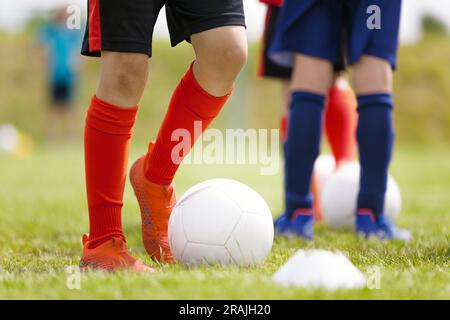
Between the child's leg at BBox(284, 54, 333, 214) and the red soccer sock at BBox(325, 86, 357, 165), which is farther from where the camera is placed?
the red soccer sock at BBox(325, 86, 357, 165)

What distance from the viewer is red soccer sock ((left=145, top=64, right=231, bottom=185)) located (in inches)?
102

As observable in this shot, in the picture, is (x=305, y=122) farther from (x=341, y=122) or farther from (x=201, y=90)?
(x=201, y=90)

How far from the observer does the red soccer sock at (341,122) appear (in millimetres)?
4121

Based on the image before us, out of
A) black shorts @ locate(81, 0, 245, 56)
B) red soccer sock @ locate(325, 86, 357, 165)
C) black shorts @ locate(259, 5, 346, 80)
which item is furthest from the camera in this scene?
red soccer sock @ locate(325, 86, 357, 165)

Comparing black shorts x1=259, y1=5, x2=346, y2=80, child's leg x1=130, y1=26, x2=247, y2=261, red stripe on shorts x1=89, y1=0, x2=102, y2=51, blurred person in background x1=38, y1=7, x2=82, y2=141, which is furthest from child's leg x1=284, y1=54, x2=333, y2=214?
blurred person in background x1=38, y1=7, x2=82, y2=141

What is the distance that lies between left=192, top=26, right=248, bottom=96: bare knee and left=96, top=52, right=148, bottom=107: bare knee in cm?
21

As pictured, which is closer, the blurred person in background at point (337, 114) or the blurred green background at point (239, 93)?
the blurred person in background at point (337, 114)

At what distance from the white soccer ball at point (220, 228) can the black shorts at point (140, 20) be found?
1.77 feet

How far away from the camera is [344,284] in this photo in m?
1.92

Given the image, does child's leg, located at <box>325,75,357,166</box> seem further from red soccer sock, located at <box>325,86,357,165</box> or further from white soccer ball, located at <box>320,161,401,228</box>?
white soccer ball, located at <box>320,161,401,228</box>

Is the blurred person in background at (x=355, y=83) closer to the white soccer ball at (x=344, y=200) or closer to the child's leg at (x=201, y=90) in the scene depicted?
the white soccer ball at (x=344, y=200)

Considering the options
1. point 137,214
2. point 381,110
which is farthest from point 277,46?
point 137,214

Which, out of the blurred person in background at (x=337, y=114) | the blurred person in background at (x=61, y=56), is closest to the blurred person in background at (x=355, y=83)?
the blurred person in background at (x=337, y=114)
